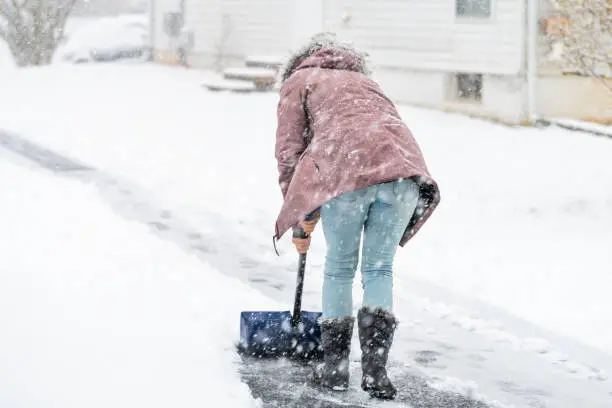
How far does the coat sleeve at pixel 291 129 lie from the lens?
16.8 feet

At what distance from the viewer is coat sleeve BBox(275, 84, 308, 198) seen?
5121mm

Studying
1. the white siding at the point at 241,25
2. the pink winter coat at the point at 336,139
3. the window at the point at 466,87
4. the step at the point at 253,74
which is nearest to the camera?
the pink winter coat at the point at 336,139

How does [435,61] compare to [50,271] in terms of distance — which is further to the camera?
[435,61]

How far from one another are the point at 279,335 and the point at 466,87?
1230 centimetres

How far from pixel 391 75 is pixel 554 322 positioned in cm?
1195

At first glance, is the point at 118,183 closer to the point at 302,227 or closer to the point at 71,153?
the point at 71,153

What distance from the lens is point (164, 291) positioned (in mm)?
7000

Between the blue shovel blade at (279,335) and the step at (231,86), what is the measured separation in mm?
15187

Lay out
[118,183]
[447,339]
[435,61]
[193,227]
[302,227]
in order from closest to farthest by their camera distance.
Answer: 1. [302,227]
2. [447,339]
3. [193,227]
4. [118,183]
5. [435,61]

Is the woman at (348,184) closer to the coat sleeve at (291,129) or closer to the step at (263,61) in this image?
the coat sleeve at (291,129)

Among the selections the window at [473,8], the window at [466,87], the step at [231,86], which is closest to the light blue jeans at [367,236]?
the window at [473,8]

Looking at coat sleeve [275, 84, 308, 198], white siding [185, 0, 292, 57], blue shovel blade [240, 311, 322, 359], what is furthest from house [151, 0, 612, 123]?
coat sleeve [275, 84, 308, 198]

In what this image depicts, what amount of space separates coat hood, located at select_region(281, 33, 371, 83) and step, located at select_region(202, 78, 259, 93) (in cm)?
1545

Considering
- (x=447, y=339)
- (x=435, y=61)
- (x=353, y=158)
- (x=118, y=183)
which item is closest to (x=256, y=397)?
(x=353, y=158)
